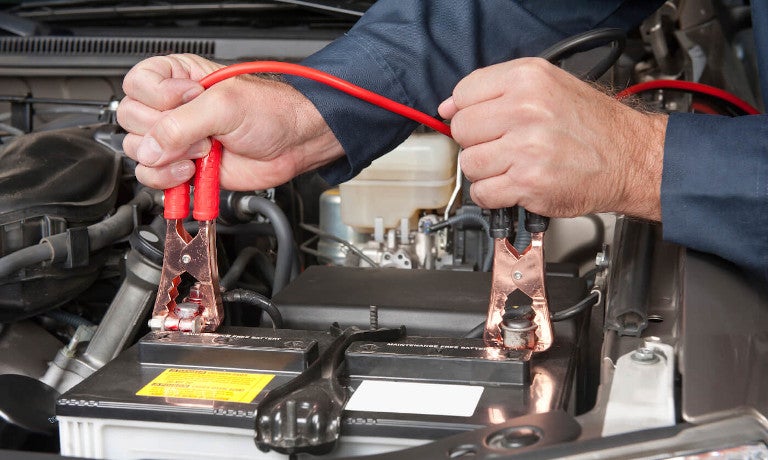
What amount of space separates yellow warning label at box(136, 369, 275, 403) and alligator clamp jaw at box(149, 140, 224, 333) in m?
0.11

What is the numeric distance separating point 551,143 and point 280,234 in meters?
0.47

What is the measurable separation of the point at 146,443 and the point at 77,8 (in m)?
1.19

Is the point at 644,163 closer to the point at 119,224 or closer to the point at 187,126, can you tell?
the point at 187,126

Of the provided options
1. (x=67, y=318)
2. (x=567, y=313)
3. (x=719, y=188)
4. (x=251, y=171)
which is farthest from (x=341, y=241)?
(x=719, y=188)

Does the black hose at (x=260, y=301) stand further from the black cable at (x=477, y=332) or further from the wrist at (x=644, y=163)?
the wrist at (x=644, y=163)

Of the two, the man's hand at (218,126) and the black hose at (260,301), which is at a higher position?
the man's hand at (218,126)

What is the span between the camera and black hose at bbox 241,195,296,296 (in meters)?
1.30

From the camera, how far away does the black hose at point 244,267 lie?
133cm

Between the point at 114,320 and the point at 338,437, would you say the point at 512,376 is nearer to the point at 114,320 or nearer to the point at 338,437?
the point at 338,437

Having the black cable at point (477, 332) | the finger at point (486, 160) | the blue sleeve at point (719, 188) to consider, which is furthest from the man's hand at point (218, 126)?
the blue sleeve at point (719, 188)

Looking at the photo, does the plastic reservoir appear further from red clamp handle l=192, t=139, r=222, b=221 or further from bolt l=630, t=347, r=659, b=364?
bolt l=630, t=347, r=659, b=364

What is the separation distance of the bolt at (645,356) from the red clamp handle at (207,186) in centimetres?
49

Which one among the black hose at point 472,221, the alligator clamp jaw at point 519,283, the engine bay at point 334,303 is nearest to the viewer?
the engine bay at point 334,303

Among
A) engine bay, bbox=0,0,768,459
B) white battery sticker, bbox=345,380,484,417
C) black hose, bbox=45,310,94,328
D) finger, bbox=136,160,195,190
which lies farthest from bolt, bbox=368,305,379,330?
black hose, bbox=45,310,94,328
